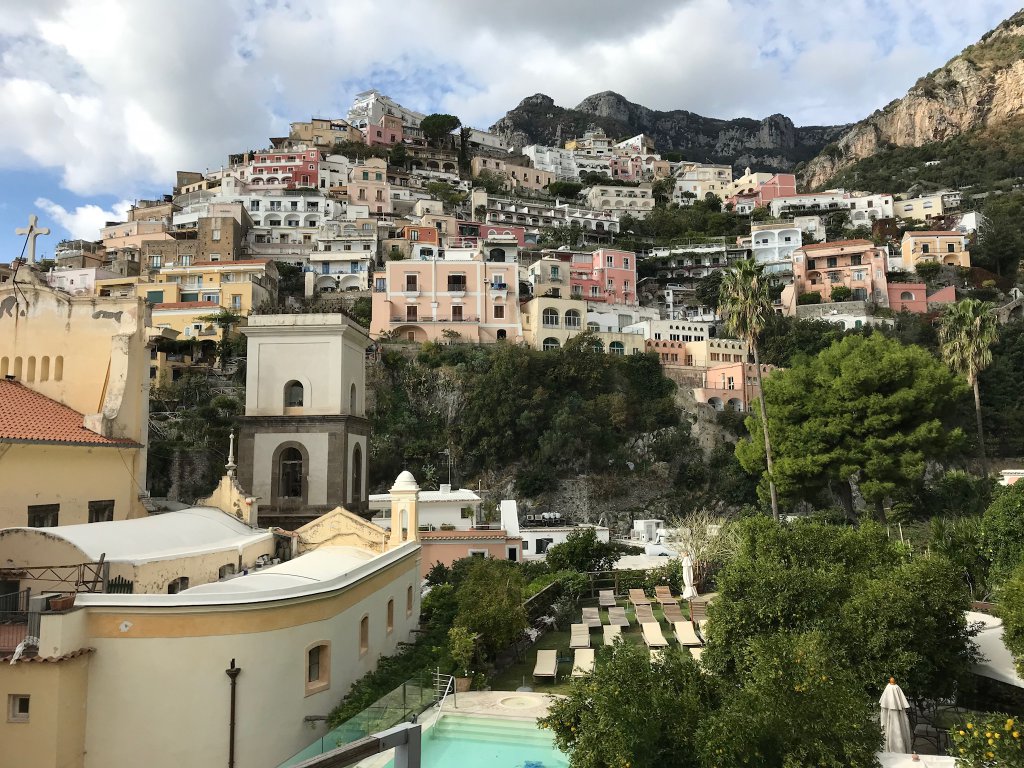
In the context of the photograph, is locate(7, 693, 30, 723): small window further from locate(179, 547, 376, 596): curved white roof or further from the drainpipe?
the drainpipe

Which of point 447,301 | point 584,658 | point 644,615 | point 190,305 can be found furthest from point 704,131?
point 584,658

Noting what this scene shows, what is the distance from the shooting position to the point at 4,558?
11930 mm

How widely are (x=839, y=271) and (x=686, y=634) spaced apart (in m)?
62.1

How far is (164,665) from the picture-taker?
415 inches

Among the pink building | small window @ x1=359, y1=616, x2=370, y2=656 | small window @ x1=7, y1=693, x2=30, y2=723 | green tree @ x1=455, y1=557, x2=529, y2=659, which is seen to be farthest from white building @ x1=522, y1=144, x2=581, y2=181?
small window @ x1=7, y1=693, x2=30, y2=723

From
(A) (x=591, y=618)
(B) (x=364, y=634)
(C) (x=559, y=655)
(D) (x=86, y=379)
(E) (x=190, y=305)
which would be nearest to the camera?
(B) (x=364, y=634)

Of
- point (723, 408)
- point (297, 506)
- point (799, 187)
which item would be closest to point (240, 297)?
point (723, 408)

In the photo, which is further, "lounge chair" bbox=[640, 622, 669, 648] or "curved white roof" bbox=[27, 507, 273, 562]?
"lounge chair" bbox=[640, 622, 669, 648]

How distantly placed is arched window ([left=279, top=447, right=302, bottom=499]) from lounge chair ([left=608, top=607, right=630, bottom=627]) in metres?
9.63

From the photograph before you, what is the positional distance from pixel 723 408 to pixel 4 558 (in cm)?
5411

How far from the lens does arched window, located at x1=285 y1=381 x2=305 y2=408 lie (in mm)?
20656

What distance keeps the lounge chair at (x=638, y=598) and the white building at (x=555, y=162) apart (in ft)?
319

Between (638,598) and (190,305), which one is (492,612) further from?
(190,305)

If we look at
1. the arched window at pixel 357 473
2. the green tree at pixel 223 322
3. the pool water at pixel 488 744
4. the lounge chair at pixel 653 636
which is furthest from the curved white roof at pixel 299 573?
the green tree at pixel 223 322
